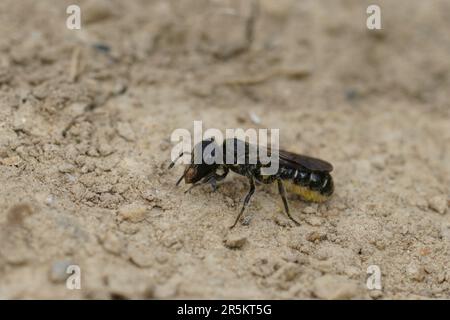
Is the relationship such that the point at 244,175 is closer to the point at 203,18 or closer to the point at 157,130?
the point at 157,130

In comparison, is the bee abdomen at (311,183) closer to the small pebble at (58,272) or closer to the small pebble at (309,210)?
the small pebble at (309,210)

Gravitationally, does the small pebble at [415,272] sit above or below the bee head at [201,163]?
below

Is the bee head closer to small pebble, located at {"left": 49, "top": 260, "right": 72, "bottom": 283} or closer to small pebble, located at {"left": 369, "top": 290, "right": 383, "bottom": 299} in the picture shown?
small pebble, located at {"left": 49, "top": 260, "right": 72, "bottom": 283}

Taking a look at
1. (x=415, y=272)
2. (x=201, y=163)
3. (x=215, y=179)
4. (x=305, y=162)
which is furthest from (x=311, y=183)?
(x=415, y=272)

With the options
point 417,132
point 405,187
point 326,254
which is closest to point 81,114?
point 326,254

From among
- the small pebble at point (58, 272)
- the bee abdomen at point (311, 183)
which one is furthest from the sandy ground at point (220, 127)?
the bee abdomen at point (311, 183)

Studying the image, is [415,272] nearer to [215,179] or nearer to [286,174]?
[286,174]

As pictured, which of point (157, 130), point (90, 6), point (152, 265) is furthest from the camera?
point (90, 6)

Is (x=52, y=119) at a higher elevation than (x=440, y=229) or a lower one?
higher
